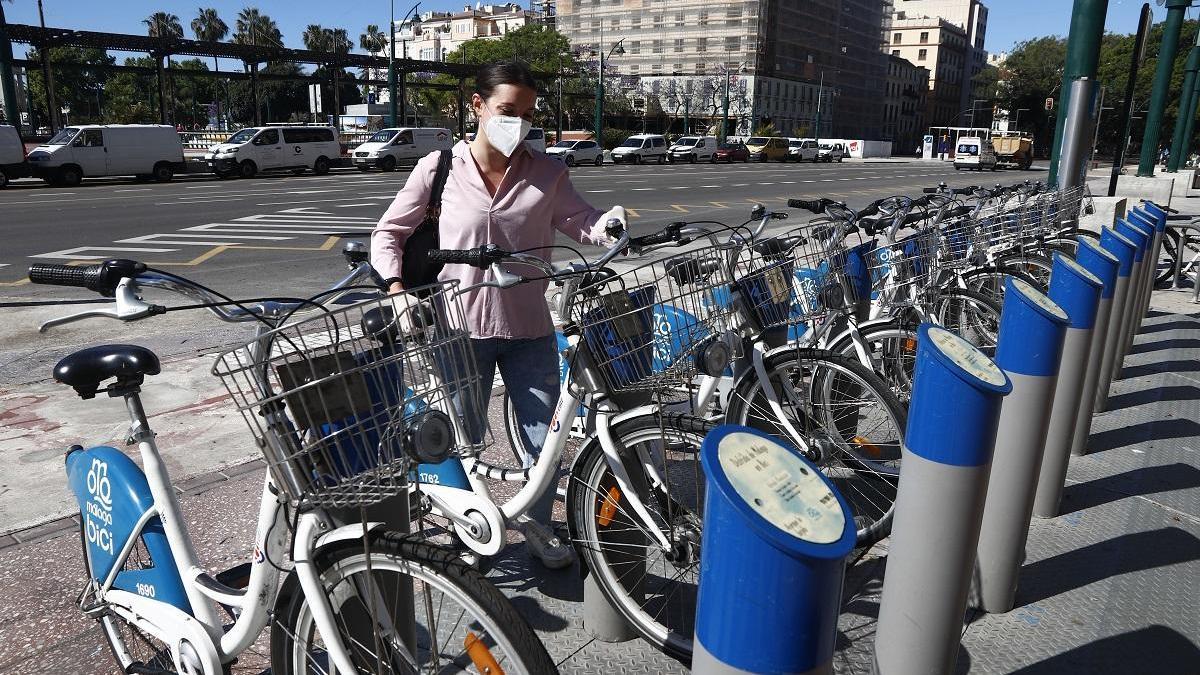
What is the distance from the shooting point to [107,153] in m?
25.0

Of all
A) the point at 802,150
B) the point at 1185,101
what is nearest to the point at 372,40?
the point at 802,150

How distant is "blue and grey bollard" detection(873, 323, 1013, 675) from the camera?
7.26 ft

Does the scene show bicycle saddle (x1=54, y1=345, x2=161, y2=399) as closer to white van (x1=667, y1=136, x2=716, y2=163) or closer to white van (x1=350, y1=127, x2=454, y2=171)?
white van (x1=350, y1=127, x2=454, y2=171)

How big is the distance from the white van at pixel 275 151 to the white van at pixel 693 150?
18920 millimetres

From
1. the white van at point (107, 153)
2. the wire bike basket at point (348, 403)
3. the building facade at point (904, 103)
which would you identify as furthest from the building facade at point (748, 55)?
the wire bike basket at point (348, 403)

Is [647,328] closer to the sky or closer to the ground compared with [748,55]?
closer to the ground

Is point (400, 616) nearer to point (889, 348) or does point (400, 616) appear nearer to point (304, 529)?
point (304, 529)

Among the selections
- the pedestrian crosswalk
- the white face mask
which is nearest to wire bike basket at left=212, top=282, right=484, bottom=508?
the white face mask

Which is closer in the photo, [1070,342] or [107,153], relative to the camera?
[1070,342]

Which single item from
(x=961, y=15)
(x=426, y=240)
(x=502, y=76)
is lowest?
(x=426, y=240)

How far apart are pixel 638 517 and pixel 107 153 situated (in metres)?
27.1

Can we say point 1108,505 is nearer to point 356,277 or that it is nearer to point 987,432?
point 987,432

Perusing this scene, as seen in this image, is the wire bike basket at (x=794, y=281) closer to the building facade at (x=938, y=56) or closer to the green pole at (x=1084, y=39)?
the green pole at (x=1084, y=39)

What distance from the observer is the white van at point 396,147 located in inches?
1262
